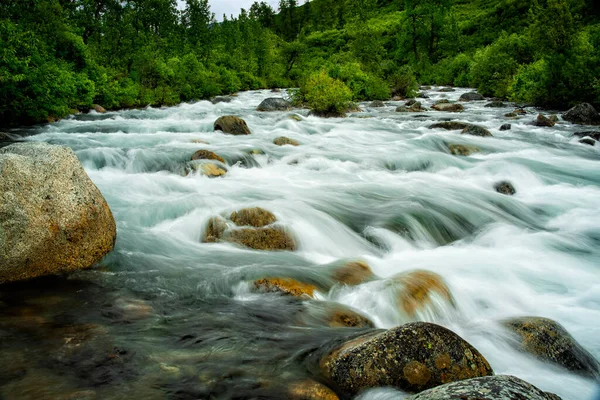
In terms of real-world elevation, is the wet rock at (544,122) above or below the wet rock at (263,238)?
above

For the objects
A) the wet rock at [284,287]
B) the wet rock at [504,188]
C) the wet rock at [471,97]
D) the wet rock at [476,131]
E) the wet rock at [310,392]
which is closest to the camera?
the wet rock at [310,392]

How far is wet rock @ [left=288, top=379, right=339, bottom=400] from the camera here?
10.1 feet

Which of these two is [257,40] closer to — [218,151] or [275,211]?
[218,151]

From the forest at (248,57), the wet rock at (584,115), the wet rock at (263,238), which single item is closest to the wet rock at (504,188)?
the wet rock at (263,238)

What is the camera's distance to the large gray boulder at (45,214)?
484 centimetres

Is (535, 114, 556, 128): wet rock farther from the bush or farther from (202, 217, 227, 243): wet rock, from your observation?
(202, 217, 227, 243): wet rock

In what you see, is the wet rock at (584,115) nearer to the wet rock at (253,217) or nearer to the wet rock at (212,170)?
the wet rock at (212,170)

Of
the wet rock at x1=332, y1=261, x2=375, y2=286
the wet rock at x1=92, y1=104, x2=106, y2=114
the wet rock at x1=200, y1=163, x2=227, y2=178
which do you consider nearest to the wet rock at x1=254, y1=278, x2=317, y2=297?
the wet rock at x1=332, y1=261, x2=375, y2=286

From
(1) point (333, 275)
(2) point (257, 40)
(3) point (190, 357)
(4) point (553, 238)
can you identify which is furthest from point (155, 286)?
(2) point (257, 40)

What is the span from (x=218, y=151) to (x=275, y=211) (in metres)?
5.62

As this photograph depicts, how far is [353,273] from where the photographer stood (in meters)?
5.98

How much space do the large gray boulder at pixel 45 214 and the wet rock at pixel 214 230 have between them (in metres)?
1.75

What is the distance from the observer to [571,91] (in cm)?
2105

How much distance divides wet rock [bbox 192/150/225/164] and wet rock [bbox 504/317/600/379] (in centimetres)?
891
